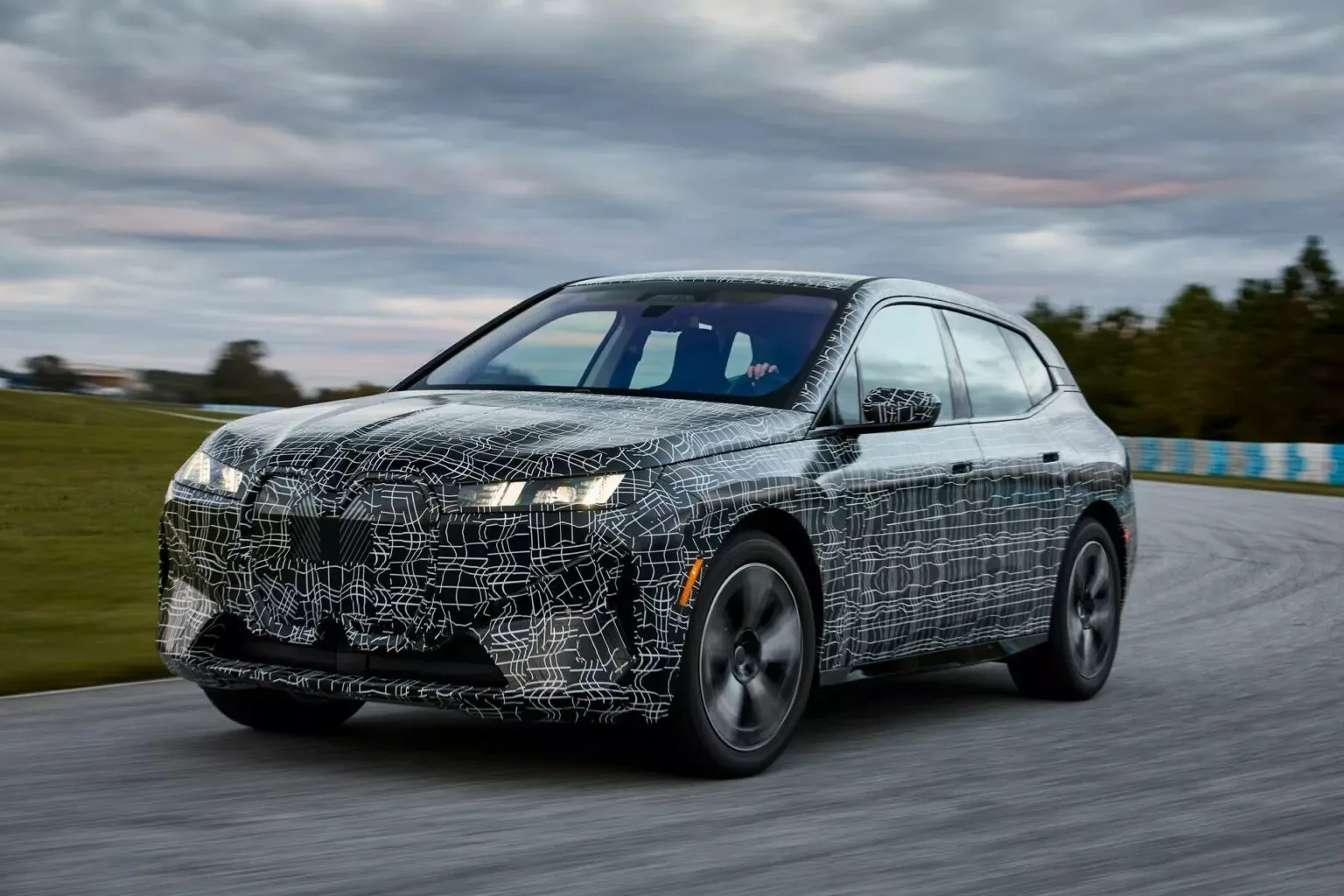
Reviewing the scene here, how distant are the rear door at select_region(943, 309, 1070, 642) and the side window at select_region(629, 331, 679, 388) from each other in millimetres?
1351

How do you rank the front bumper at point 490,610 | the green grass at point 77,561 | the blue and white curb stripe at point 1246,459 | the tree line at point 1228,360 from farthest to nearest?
the tree line at point 1228,360 → the blue and white curb stripe at point 1246,459 → the green grass at point 77,561 → the front bumper at point 490,610

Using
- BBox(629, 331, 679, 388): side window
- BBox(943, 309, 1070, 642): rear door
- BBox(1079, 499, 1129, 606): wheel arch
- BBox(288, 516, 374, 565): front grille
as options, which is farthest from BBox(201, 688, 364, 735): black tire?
BBox(1079, 499, 1129, 606): wheel arch

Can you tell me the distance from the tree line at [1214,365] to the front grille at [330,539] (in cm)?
5904

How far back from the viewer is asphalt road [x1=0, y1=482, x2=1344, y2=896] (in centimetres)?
485

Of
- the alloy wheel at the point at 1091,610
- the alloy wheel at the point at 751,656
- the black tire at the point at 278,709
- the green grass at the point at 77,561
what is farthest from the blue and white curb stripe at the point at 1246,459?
the alloy wheel at the point at 751,656

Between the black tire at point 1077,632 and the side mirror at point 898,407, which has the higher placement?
the side mirror at point 898,407

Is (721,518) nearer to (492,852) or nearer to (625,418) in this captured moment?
(625,418)

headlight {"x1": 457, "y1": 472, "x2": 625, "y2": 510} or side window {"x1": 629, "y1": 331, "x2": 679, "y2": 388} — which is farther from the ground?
side window {"x1": 629, "y1": 331, "x2": 679, "y2": 388}

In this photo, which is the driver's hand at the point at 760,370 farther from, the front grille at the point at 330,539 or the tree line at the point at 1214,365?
the tree line at the point at 1214,365

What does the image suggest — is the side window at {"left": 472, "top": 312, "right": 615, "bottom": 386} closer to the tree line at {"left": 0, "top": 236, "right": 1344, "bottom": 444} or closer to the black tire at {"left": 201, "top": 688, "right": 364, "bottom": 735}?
the black tire at {"left": 201, "top": 688, "right": 364, "bottom": 735}

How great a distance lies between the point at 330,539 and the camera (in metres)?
5.82

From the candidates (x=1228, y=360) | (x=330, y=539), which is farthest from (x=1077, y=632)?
(x=1228, y=360)

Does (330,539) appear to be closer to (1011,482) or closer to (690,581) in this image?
(690,581)

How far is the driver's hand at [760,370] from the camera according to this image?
6.87 metres
